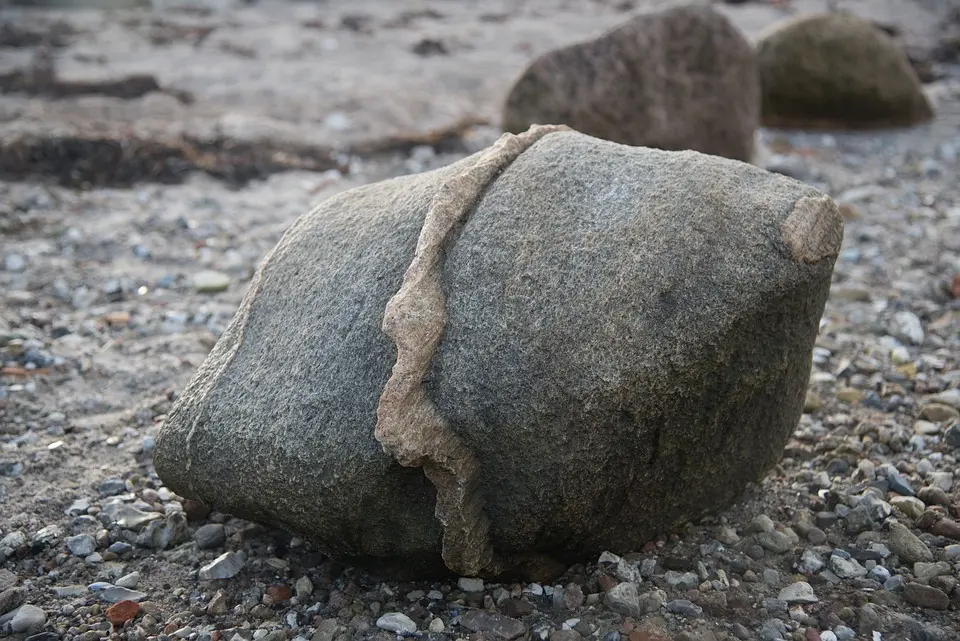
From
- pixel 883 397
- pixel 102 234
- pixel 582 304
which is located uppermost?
pixel 582 304

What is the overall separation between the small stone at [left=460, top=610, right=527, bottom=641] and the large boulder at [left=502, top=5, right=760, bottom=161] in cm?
368

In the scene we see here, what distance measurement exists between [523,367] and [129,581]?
128 cm

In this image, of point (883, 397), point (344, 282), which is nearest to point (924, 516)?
point (883, 397)

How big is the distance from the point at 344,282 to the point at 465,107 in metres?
5.19

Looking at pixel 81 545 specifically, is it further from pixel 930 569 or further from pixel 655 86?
pixel 655 86

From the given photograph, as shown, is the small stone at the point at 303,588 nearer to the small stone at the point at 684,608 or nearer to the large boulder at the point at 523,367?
the large boulder at the point at 523,367

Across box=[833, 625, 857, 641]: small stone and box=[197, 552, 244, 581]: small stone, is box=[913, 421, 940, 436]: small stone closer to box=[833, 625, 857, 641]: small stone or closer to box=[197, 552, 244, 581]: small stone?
box=[833, 625, 857, 641]: small stone

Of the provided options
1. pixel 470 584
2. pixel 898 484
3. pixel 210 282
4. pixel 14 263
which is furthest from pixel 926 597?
pixel 14 263

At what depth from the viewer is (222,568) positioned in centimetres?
260

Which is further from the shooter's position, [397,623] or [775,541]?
[775,541]

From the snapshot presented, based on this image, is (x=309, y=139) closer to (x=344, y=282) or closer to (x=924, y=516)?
(x=344, y=282)

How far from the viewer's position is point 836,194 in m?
5.75

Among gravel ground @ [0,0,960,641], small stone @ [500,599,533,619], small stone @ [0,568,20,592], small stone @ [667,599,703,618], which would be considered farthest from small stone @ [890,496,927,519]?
small stone @ [0,568,20,592]

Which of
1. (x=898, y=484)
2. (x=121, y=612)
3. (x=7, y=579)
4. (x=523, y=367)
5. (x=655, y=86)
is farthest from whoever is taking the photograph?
(x=655, y=86)
